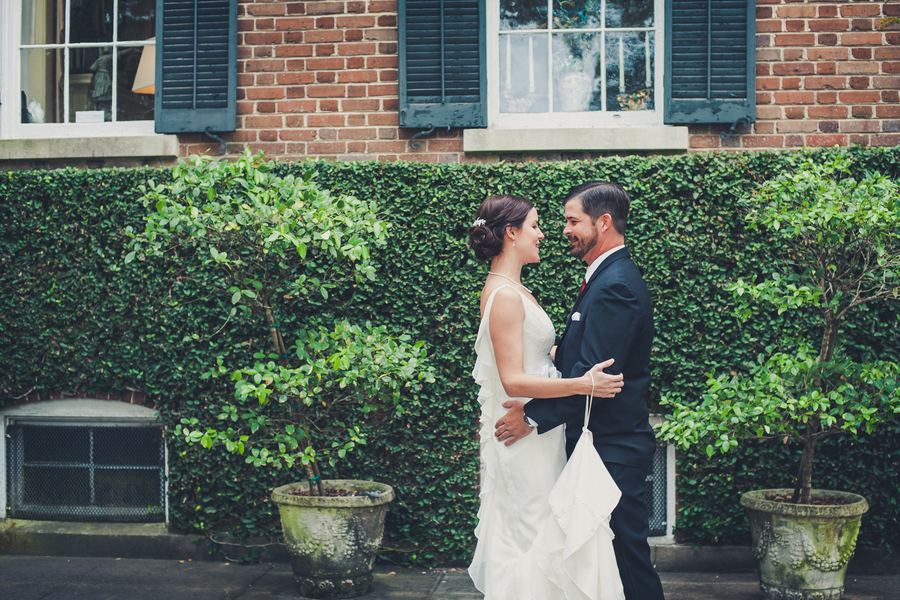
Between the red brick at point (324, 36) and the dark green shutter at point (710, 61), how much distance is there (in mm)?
2295

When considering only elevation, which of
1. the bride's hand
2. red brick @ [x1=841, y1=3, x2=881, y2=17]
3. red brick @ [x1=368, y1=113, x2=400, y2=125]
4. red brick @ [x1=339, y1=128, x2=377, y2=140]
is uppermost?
red brick @ [x1=841, y1=3, x2=881, y2=17]

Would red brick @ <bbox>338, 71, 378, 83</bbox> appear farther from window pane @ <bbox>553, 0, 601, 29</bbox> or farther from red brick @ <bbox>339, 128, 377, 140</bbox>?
window pane @ <bbox>553, 0, 601, 29</bbox>

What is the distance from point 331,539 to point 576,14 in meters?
3.95

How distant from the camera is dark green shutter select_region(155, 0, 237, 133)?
502 cm

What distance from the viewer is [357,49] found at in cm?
500

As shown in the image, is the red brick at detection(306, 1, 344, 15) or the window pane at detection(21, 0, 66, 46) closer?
the red brick at detection(306, 1, 344, 15)

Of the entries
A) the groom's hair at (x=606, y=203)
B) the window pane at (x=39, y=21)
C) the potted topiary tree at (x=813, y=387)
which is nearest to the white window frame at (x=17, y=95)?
the window pane at (x=39, y=21)

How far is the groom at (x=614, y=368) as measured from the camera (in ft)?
8.70

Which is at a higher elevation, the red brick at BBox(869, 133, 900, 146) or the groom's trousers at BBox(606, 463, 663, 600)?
the red brick at BBox(869, 133, 900, 146)

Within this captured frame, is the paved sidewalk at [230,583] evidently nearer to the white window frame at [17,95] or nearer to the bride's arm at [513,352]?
the bride's arm at [513,352]

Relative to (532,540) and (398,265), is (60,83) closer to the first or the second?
(398,265)

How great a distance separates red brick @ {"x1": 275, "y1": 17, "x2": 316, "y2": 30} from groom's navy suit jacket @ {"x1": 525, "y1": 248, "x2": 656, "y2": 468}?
10.8ft

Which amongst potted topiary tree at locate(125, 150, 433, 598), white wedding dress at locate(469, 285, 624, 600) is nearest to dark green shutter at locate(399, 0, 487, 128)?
potted topiary tree at locate(125, 150, 433, 598)

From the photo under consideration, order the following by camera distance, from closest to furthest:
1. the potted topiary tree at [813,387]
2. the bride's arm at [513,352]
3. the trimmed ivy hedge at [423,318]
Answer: the bride's arm at [513,352] → the potted topiary tree at [813,387] → the trimmed ivy hedge at [423,318]
